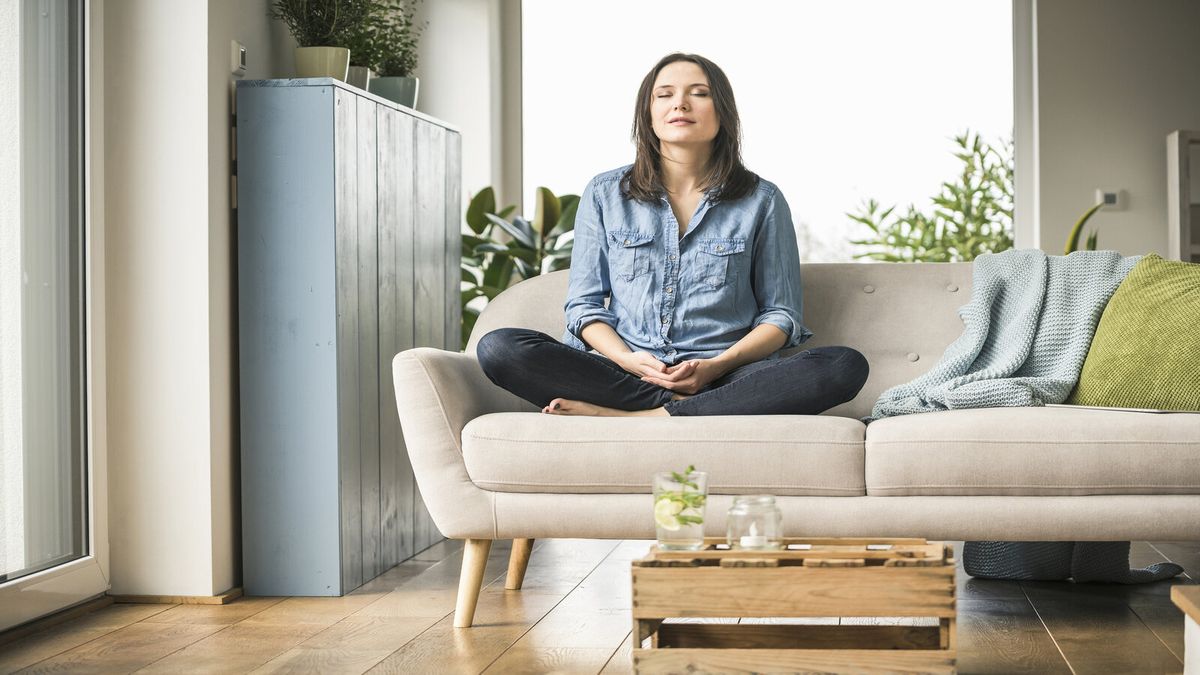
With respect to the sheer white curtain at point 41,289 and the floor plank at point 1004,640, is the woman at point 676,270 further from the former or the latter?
the sheer white curtain at point 41,289

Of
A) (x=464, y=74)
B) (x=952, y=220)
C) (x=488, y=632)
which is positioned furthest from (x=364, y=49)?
(x=952, y=220)

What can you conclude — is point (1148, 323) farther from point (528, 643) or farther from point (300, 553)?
point (300, 553)

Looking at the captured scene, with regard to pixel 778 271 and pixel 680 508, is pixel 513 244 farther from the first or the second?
pixel 680 508

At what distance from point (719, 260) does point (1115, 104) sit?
2.99m

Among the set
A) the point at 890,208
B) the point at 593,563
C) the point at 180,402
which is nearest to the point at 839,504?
the point at 593,563

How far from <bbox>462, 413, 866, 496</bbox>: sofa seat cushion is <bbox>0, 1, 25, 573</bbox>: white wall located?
88 centimetres

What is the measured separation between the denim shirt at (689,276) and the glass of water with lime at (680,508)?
1.00m

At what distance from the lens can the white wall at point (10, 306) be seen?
235 cm

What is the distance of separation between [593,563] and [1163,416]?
1.39 m

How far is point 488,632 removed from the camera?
Result: 231cm

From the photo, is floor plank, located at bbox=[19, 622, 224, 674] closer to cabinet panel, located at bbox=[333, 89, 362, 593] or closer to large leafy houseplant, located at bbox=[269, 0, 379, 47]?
cabinet panel, located at bbox=[333, 89, 362, 593]

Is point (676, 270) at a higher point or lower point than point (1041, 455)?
higher

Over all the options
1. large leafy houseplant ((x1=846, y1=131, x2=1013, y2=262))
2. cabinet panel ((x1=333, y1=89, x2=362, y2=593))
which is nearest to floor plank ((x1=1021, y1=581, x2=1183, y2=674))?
cabinet panel ((x1=333, y1=89, x2=362, y2=593))

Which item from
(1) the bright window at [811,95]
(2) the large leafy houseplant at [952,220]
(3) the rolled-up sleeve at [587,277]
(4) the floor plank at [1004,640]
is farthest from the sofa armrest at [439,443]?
(2) the large leafy houseplant at [952,220]
